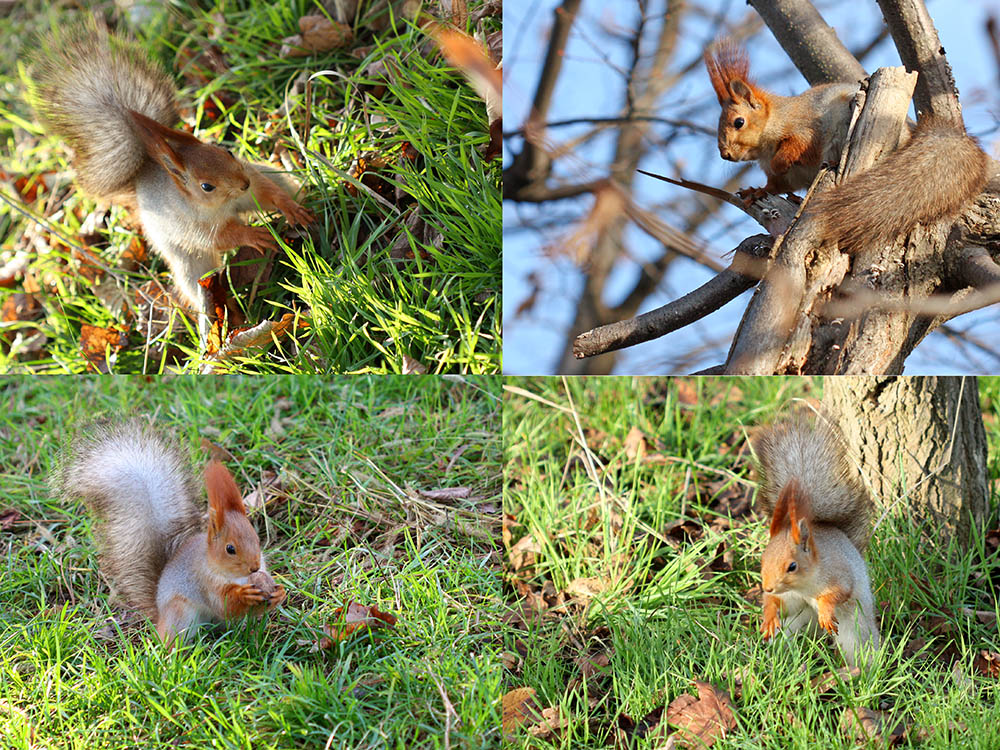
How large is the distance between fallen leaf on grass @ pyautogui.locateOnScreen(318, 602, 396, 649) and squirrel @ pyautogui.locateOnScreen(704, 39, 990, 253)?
2.85 ft

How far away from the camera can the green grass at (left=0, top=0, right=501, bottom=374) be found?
151 centimetres

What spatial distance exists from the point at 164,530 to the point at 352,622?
0.37 m

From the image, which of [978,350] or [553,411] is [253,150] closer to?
[553,411]

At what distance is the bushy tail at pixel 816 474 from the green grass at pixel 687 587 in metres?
0.08

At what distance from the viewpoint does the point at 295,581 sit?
1456 mm

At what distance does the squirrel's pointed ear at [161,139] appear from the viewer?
1.49 m

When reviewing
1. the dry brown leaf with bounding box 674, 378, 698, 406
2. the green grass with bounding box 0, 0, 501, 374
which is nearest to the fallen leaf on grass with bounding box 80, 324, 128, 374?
the green grass with bounding box 0, 0, 501, 374

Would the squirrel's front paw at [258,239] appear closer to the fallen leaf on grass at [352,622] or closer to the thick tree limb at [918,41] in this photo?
the fallen leaf on grass at [352,622]

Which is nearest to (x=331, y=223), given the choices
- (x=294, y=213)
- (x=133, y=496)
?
(x=294, y=213)

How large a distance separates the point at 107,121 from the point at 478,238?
2.44 feet

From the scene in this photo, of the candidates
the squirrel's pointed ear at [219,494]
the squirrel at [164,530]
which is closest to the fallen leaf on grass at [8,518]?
the squirrel at [164,530]

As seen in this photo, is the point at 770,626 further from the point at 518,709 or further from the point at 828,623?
the point at 518,709

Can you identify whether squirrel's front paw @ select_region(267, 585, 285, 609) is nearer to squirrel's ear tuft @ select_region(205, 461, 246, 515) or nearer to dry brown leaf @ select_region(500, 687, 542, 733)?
squirrel's ear tuft @ select_region(205, 461, 246, 515)

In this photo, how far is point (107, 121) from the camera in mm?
1602
